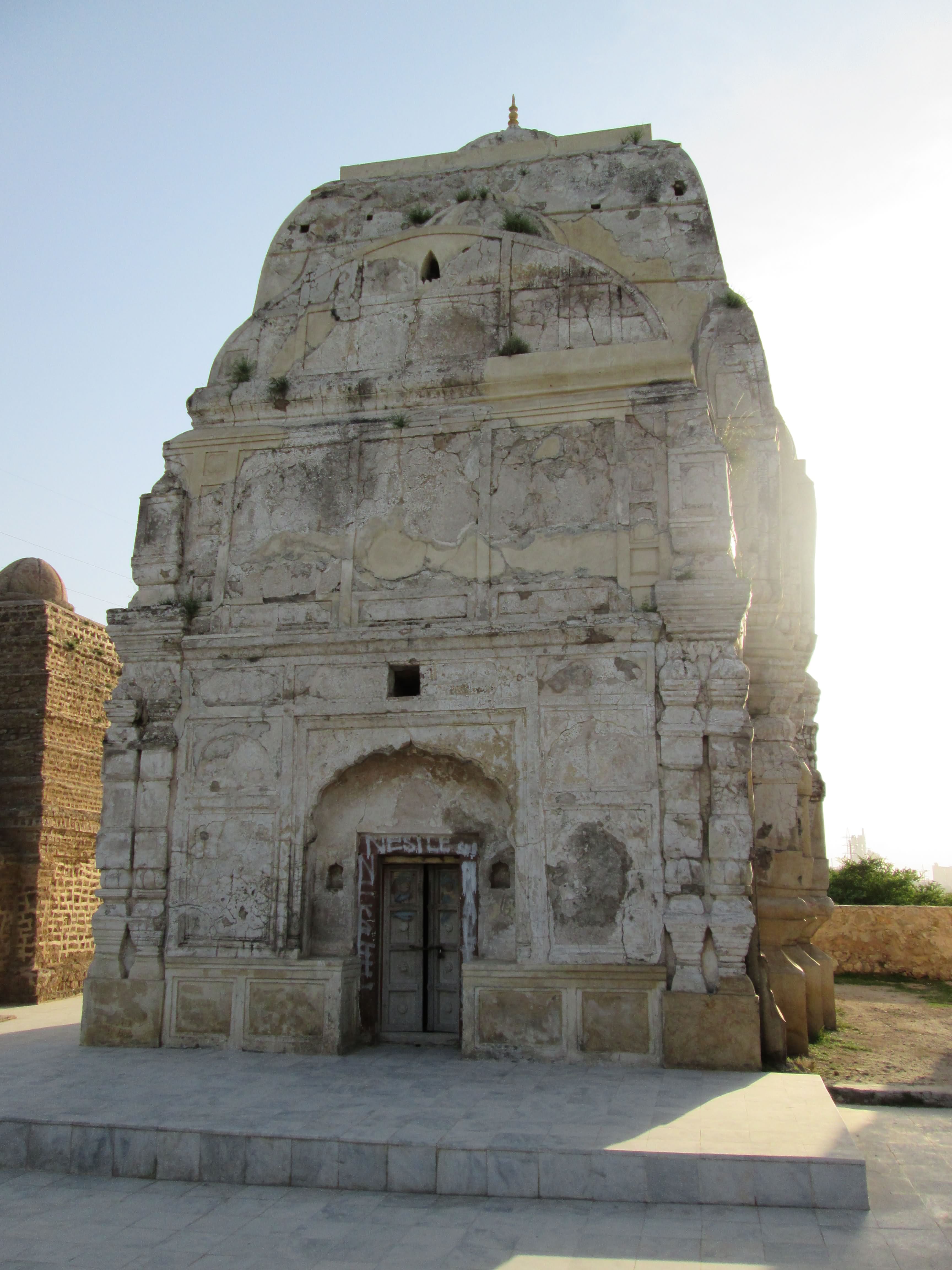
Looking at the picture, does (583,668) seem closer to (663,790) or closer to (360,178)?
(663,790)

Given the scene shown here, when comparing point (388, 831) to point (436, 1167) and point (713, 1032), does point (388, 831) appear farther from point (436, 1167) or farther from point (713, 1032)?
point (436, 1167)

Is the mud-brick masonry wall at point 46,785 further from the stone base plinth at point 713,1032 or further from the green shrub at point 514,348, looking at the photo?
the stone base plinth at point 713,1032

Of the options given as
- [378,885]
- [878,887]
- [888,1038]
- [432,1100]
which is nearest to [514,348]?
[378,885]

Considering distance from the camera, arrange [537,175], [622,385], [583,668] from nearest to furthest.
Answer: [583,668] → [622,385] → [537,175]

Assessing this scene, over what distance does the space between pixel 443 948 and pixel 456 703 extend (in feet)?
6.34

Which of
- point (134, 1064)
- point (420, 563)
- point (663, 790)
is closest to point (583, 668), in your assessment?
point (663, 790)

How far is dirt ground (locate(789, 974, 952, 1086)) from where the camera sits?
7.71 m

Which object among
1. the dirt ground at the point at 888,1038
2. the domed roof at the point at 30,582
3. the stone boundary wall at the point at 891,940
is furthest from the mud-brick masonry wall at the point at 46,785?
the stone boundary wall at the point at 891,940

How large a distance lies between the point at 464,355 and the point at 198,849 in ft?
15.0

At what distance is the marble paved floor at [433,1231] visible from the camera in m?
4.30

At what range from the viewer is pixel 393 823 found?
8.09 meters

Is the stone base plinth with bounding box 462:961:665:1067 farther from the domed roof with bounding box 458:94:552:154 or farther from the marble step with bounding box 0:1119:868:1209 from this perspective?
the domed roof with bounding box 458:94:552:154

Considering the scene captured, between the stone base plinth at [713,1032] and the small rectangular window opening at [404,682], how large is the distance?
9.62 ft

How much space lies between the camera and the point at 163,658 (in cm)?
857
